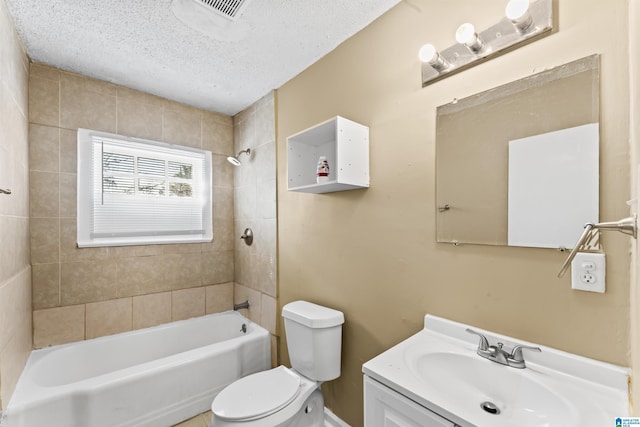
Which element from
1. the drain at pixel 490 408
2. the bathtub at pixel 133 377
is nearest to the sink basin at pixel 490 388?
the drain at pixel 490 408

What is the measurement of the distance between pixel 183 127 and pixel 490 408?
9.36 ft

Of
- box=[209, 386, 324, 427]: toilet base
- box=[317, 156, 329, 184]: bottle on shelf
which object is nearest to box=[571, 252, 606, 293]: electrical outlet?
box=[317, 156, 329, 184]: bottle on shelf

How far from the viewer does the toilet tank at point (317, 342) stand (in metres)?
1.57

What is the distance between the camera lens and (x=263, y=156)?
7.85 ft

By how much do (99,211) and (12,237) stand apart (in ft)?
2.32

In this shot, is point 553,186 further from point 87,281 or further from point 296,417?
point 87,281

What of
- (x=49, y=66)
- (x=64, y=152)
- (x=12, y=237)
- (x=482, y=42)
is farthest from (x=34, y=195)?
(x=482, y=42)

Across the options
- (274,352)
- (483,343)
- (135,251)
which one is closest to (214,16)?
(135,251)

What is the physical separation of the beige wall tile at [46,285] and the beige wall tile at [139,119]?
3.68ft

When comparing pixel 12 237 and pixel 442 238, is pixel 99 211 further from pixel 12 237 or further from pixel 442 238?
pixel 442 238

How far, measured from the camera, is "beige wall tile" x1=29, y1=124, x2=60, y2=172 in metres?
1.88

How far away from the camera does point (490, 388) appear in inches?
37.3

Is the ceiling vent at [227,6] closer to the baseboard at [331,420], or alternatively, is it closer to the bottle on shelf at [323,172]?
the bottle on shelf at [323,172]

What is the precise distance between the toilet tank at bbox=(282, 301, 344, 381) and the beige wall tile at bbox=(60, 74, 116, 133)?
6.81 feet
